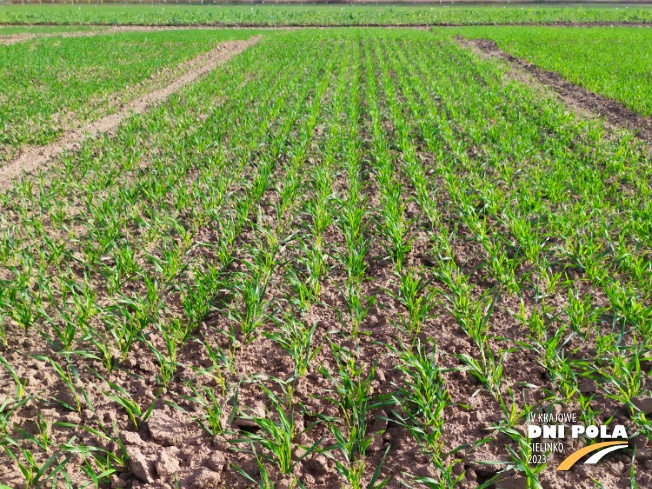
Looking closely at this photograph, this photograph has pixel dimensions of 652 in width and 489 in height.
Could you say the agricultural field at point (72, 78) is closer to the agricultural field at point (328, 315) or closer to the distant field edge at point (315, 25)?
the agricultural field at point (328, 315)

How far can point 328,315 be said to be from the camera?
354 centimetres

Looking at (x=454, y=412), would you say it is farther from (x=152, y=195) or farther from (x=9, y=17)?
(x=9, y=17)

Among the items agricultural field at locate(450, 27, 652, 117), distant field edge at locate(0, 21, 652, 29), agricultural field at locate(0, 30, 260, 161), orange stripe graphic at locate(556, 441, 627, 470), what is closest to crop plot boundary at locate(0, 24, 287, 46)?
distant field edge at locate(0, 21, 652, 29)

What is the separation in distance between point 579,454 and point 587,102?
10755mm

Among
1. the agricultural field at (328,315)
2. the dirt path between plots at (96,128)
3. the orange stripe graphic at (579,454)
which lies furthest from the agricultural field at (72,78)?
the orange stripe graphic at (579,454)

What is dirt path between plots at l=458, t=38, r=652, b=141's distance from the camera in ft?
27.9

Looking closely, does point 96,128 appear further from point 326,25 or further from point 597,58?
point 326,25

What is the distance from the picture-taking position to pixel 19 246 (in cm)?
438

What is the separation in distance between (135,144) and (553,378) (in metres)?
7.07

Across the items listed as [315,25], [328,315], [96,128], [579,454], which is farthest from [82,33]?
[579,454]

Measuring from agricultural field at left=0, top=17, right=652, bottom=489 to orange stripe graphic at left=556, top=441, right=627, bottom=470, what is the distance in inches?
1.3

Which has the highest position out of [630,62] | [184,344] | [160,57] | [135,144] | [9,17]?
[9,17]

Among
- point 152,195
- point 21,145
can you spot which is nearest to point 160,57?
point 21,145

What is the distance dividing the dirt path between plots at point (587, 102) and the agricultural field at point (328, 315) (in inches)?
48.7
